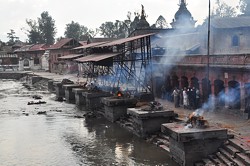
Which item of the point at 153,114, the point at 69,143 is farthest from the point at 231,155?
the point at 69,143

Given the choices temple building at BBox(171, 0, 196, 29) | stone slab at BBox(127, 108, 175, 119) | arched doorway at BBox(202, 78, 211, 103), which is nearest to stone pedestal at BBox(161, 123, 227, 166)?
stone slab at BBox(127, 108, 175, 119)

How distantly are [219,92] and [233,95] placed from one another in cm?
142

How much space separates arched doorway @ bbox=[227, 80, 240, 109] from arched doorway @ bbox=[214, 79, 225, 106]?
729 mm

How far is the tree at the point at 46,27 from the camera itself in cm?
11194

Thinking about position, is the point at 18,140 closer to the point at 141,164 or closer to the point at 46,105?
the point at 141,164

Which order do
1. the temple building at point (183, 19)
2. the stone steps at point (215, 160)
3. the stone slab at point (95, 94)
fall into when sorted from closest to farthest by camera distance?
the stone steps at point (215, 160), the stone slab at point (95, 94), the temple building at point (183, 19)

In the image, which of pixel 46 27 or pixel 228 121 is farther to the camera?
pixel 46 27

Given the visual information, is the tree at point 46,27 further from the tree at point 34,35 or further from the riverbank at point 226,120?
the riverbank at point 226,120

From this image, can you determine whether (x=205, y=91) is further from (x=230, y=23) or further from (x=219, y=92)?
(x=230, y=23)

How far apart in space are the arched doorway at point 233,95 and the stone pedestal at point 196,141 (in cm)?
641

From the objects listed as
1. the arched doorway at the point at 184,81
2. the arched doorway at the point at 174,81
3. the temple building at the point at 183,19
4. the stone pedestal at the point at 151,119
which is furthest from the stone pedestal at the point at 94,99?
the temple building at the point at 183,19

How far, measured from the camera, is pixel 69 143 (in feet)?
64.0

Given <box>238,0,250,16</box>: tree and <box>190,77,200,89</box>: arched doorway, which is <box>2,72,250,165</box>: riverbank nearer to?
<box>190,77,200,89</box>: arched doorway

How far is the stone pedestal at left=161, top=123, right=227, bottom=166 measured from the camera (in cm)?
1390
